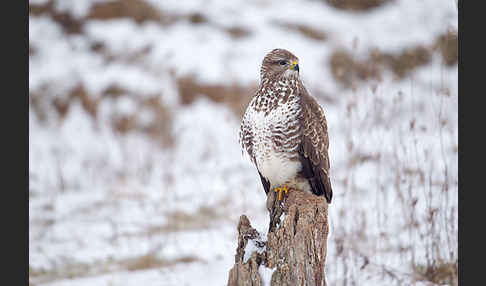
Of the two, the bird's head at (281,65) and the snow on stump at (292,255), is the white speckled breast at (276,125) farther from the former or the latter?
the snow on stump at (292,255)

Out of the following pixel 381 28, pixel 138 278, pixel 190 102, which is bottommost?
pixel 138 278

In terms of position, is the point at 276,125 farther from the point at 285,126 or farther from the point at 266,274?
the point at 266,274

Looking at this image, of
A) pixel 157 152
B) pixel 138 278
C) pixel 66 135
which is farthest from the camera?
pixel 66 135

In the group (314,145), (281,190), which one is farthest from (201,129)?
(314,145)

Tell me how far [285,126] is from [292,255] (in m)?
0.94

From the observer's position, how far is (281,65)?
11.5 ft

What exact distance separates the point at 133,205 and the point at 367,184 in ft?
10.5

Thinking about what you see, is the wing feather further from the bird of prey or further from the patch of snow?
the patch of snow

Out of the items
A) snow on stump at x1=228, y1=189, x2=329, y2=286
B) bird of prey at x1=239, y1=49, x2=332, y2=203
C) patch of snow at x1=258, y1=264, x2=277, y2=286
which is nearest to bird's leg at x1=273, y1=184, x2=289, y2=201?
bird of prey at x1=239, y1=49, x2=332, y2=203

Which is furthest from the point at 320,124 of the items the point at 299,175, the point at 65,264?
the point at 65,264

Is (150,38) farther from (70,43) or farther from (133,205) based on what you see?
(133,205)

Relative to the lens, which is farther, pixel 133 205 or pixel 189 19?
pixel 189 19

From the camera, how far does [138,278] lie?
199 inches

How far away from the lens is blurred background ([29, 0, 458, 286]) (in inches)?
200
